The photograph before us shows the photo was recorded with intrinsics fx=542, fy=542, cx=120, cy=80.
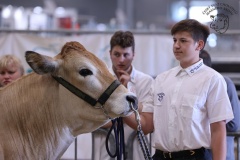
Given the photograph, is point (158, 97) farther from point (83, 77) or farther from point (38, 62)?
point (38, 62)

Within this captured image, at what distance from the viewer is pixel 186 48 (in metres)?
3.93

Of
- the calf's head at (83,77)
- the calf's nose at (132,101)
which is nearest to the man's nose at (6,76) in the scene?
the calf's head at (83,77)

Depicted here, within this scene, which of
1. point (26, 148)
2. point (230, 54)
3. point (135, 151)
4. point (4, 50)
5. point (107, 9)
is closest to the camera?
point (26, 148)

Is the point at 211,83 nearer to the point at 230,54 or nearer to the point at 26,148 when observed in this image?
the point at 26,148

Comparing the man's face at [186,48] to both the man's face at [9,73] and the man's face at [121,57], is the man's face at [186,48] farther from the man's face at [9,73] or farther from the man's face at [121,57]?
the man's face at [9,73]

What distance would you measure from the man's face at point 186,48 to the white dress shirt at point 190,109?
5 centimetres

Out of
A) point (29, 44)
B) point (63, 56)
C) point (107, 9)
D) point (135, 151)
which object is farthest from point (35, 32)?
point (107, 9)

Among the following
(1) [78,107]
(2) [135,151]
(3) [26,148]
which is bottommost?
(2) [135,151]

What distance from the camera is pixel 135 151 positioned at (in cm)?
523

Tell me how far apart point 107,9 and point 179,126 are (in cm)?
2666

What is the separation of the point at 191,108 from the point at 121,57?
1.40m

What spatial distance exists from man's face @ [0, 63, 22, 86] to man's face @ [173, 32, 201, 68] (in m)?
1.69

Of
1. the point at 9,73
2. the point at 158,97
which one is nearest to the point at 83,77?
the point at 158,97

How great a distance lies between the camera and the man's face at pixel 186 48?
3938mm
